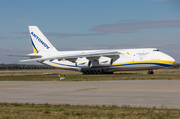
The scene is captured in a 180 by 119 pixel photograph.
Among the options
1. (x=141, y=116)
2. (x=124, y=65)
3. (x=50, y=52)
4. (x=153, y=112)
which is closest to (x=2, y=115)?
(x=141, y=116)

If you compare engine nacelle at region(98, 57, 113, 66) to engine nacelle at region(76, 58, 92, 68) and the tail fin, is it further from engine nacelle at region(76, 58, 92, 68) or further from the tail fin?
the tail fin

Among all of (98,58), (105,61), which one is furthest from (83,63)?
(105,61)

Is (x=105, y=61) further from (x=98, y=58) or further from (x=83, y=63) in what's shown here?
(x=83, y=63)

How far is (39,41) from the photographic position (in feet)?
198

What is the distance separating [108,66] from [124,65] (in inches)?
133

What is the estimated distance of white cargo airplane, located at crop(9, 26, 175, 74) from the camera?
50.8 metres

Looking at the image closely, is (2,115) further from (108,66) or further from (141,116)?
(108,66)

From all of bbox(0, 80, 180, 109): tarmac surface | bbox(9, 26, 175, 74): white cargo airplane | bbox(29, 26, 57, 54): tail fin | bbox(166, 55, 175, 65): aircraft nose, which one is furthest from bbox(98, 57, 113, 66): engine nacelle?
bbox(0, 80, 180, 109): tarmac surface

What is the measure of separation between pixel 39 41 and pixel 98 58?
14.7 m

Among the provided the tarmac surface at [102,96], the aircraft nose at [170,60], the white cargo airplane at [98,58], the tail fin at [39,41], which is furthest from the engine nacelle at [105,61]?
the tarmac surface at [102,96]

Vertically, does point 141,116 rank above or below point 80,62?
below

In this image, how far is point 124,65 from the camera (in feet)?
172

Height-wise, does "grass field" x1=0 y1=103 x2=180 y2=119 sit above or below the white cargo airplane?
below

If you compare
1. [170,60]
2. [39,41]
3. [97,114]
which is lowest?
[97,114]
